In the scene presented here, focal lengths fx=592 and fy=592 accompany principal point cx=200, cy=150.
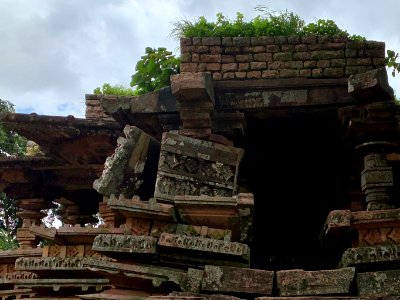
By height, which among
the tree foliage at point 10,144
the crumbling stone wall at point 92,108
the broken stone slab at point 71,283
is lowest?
the broken stone slab at point 71,283

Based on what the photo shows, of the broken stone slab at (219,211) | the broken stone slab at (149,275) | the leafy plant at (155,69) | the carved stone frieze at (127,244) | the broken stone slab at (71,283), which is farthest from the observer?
the leafy plant at (155,69)

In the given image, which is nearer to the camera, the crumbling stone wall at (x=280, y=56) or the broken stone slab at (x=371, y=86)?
the broken stone slab at (x=371, y=86)

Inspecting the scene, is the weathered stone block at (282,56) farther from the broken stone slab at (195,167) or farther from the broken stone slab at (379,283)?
the broken stone slab at (379,283)

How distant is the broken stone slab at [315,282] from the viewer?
4.38 m

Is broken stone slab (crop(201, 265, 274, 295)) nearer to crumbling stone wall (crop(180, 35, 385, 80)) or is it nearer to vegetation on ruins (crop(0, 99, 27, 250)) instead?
crumbling stone wall (crop(180, 35, 385, 80))

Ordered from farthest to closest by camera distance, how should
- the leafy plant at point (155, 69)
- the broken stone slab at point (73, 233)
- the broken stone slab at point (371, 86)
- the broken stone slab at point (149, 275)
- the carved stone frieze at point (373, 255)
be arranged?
the leafy plant at point (155, 69)
the broken stone slab at point (73, 233)
the broken stone slab at point (371, 86)
the broken stone slab at point (149, 275)
the carved stone frieze at point (373, 255)

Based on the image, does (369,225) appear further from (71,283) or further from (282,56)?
(71,283)

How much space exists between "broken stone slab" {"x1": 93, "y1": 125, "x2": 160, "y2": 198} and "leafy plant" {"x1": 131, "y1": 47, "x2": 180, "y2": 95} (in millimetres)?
1134

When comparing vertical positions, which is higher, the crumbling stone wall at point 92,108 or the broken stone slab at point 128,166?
the crumbling stone wall at point 92,108

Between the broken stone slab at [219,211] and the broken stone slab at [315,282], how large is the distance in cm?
72

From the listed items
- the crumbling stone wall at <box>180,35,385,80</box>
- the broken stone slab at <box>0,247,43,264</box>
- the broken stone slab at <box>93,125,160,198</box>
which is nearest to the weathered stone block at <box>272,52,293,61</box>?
the crumbling stone wall at <box>180,35,385,80</box>

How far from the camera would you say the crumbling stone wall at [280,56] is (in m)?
6.56

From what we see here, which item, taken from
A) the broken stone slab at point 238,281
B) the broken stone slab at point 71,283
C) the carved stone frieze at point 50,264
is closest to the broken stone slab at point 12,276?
the broken stone slab at point 71,283

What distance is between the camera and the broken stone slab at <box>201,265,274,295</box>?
15.0 feet
